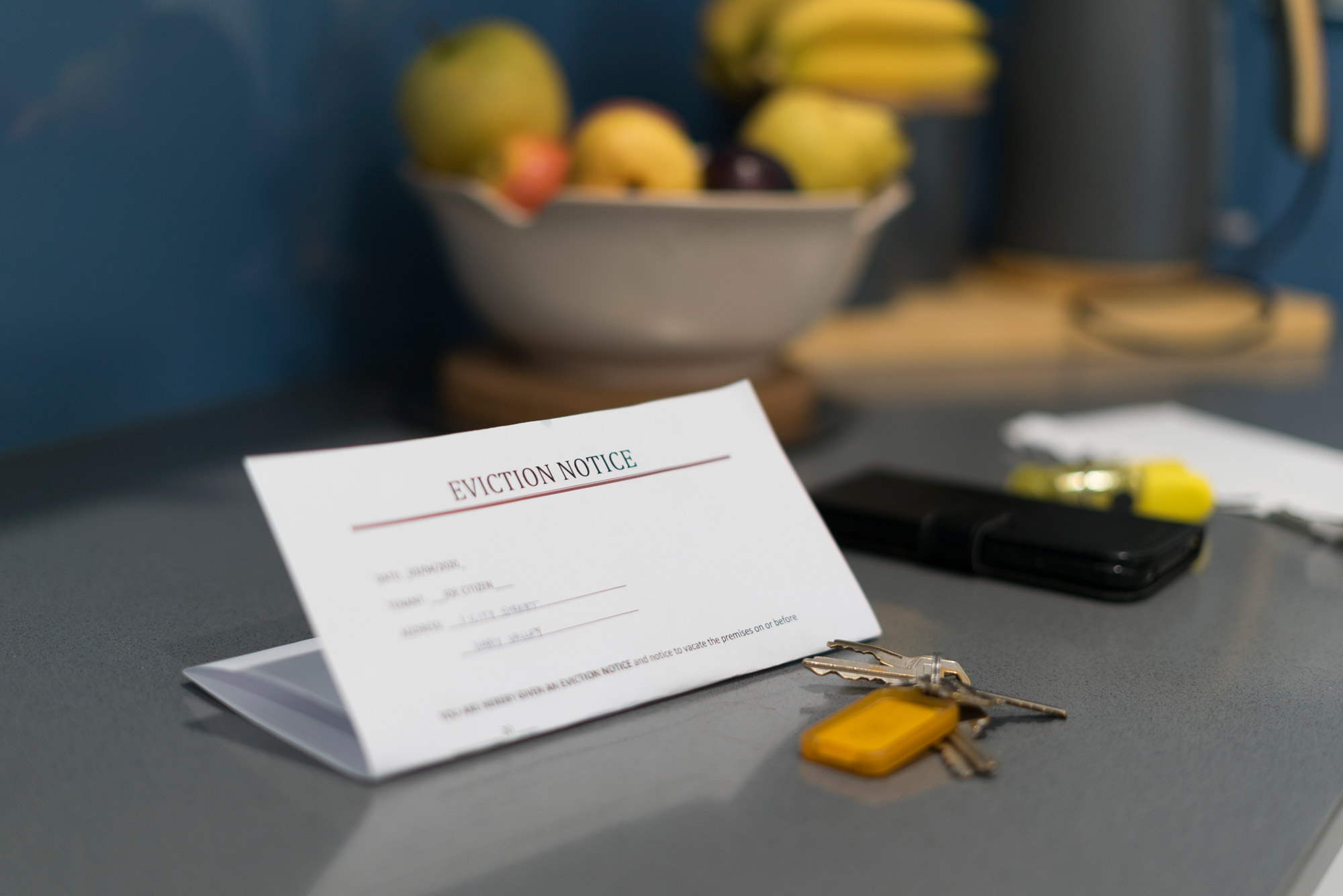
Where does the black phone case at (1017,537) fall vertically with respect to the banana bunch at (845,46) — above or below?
below

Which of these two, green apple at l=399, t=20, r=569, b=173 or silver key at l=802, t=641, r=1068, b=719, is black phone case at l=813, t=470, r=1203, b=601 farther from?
green apple at l=399, t=20, r=569, b=173

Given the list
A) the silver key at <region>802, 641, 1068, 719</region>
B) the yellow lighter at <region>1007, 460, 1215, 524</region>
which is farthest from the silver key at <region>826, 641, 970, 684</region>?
the yellow lighter at <region>1007, 460, 1215, 524</region>

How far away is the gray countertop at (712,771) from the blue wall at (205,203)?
Result: 21cm

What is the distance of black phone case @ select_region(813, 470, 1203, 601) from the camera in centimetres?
62

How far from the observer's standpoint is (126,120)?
32.8 inches

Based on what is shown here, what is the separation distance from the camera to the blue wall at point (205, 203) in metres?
0.79

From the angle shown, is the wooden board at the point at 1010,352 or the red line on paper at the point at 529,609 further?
the wooden board at the point at 1010,352

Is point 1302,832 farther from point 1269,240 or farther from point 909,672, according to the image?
point 1269,240

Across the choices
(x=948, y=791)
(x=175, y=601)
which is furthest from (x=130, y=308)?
(x=948, y=791)

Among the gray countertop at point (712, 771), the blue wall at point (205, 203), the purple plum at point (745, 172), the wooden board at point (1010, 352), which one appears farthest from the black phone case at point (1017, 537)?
the blue wall at point (205, 203)

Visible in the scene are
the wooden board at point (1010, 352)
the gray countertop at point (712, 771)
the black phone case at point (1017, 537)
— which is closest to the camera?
the gray countertop at point (712, 771)

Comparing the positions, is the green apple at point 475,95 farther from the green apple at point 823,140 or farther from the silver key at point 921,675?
the silver key at point 921,675

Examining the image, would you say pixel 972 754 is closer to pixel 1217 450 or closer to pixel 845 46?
pixel 1217 450

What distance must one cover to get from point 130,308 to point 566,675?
21.4 inches
